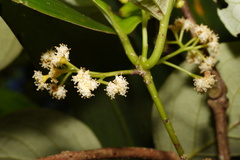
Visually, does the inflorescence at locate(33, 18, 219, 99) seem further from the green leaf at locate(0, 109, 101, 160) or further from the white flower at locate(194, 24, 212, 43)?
the green leaf at locate(0, 109, 101, 160)

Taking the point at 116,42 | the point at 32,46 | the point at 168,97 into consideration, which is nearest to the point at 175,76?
the point at 168,97

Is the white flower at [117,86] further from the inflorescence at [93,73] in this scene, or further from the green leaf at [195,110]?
the green leaf at [195,110]

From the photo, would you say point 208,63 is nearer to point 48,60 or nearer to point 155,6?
point 155,6

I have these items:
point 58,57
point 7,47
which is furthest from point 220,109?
point 7,47

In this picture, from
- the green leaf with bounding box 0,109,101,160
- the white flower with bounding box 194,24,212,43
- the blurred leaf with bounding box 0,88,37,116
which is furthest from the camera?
the blurred leaf with bounding box 0,88,37,116

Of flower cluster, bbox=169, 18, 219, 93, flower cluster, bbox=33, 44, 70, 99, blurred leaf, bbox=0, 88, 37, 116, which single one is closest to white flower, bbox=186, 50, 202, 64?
flower cluster, bbox=169, 18, 219, 93

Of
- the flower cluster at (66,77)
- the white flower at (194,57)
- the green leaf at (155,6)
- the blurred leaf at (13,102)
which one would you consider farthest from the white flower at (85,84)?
the blurred leaf at (13,102)
